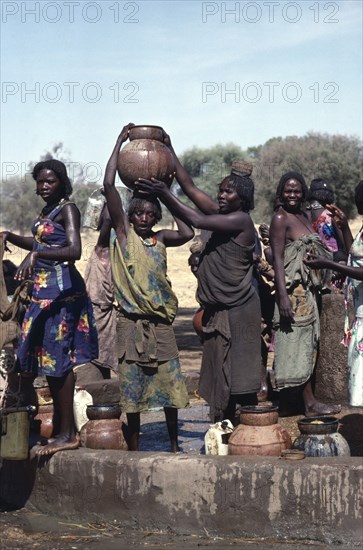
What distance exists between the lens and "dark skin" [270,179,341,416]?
723 centimetres

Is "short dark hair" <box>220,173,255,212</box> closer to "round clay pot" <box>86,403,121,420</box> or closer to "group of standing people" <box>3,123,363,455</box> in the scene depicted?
"group of standing people" <box>3,123,363,455</box>

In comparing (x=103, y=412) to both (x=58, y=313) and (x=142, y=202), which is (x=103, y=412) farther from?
(x=142, y=202)

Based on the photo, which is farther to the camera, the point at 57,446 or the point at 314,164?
the point at 314,164

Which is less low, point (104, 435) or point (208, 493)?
point (104, 435)

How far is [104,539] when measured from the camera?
5.47 meters

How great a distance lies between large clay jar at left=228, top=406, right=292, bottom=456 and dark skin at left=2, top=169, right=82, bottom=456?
1.00 meters

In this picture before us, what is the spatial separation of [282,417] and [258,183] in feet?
131

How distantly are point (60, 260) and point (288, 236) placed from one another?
1.97 meters

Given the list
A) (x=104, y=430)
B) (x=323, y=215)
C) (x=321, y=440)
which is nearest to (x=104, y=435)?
(x=104, y=430)

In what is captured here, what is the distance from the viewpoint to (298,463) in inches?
211

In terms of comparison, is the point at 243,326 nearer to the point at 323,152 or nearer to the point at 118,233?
the point at 118,233

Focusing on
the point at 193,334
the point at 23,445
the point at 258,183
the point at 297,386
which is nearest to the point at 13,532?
the point at 23,445

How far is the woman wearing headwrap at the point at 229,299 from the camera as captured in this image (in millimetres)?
6613

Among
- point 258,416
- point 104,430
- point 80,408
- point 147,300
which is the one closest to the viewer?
point 258,416
